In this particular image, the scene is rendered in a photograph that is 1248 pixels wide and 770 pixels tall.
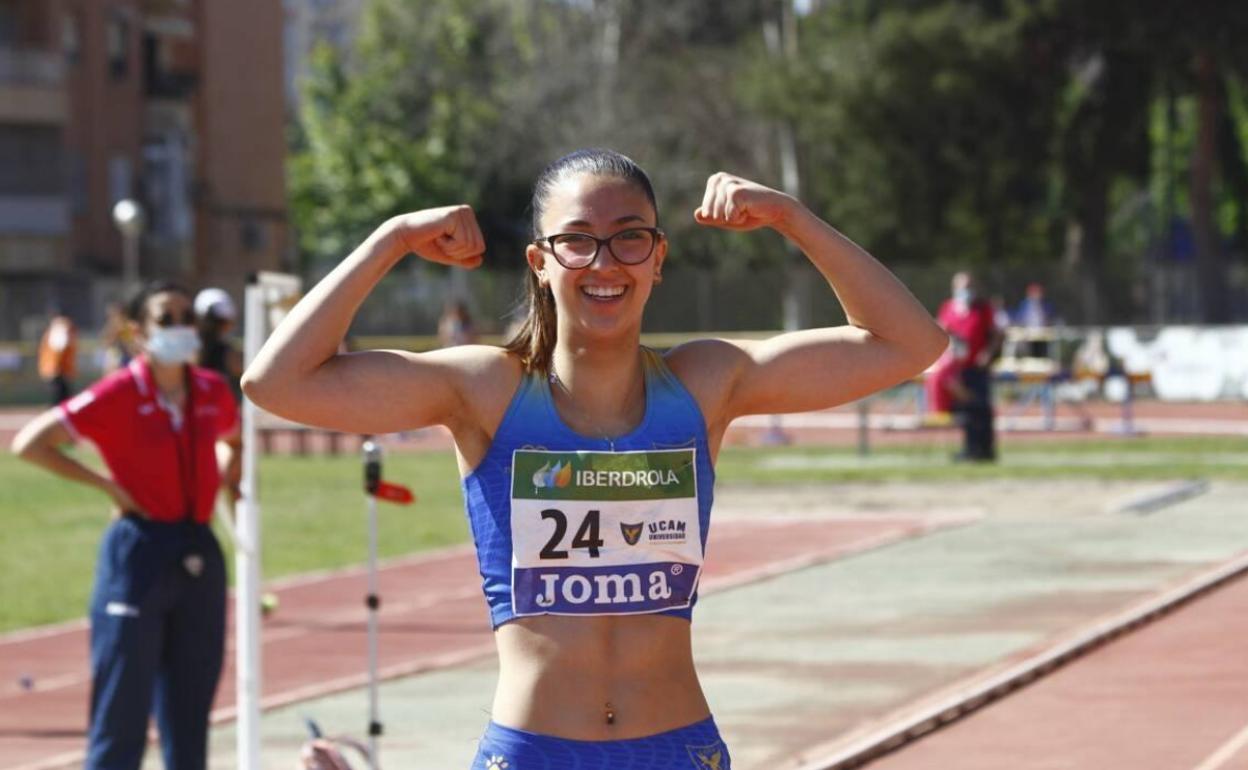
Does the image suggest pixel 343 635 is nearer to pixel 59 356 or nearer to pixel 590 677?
pixel 590 677

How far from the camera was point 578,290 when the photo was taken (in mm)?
4199

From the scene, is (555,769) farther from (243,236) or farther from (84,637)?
(243,236)

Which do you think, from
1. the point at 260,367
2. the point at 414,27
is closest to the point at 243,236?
the point at 414,27

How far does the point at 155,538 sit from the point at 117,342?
16.1m

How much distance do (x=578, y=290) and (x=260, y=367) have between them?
0.61 m

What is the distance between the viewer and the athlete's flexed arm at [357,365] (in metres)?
4.29

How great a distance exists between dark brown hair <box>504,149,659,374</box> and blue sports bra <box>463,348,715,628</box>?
7 centimetres

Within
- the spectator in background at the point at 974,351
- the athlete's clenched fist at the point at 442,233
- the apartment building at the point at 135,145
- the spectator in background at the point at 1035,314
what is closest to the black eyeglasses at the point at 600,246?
the athlete's clenched fist at the point at 442,233

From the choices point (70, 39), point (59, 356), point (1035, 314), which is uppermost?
point (70, 39)

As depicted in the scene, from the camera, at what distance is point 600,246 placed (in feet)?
13.7

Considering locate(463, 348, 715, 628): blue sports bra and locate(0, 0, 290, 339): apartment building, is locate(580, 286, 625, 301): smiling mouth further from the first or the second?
locate(0, 0, 290, 339): apartment building

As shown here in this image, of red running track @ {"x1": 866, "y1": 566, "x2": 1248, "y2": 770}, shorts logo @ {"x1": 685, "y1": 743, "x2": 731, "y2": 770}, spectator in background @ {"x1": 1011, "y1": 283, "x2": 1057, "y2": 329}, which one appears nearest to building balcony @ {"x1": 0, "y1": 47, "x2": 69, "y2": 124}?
spectator in background @ {"x1": 1011, "y1": 283, "x2": 1057, "y2": 329}

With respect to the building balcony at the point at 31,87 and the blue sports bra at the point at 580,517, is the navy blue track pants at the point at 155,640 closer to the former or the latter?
the blue sports bra at the point at 580,517

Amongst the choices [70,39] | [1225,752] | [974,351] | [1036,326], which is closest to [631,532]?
[1225,752]
